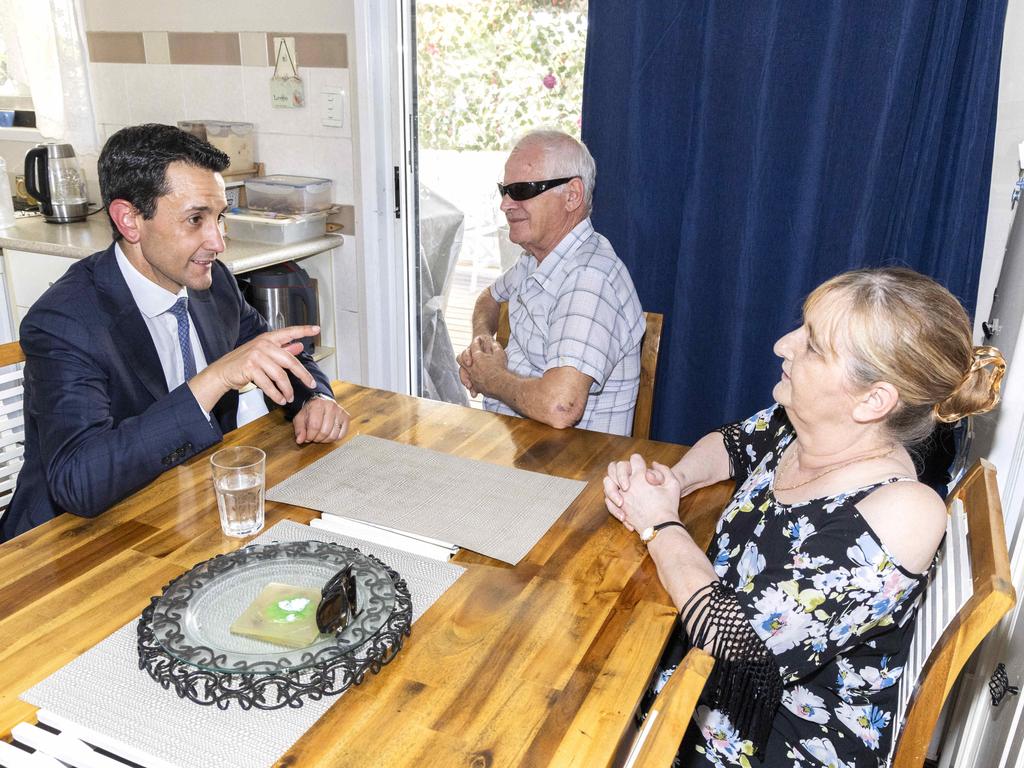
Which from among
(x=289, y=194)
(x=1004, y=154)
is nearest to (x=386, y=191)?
(x=289, y=194)

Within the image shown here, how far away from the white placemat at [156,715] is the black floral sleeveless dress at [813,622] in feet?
1.80

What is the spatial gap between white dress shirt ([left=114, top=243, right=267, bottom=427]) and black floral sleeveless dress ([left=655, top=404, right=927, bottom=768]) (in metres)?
1.19

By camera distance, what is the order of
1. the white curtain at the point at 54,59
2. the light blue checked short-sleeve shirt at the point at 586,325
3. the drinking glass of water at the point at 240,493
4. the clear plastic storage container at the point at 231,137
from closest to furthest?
the drinking glass of water at the point at 240,493 < the light blue checked short-sleeve shirt at the point at 586,325 < the clear plastic storage container at the point at 231,137 < the white curtain at the point at 54,59

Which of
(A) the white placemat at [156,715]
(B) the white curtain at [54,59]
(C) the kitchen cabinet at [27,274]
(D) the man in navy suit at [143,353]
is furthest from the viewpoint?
(B) the white curtain at [54,59]

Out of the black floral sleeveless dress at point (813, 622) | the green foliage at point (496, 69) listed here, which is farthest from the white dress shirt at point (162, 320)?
Result: the green foliage at point (496, 69)

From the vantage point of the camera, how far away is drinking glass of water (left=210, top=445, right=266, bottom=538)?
1.30 meters

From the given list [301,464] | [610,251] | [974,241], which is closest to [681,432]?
[610,251]

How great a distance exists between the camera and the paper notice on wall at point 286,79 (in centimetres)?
301

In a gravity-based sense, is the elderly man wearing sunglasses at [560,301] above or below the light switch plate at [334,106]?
below

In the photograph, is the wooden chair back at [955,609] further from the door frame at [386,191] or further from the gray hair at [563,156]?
the door frame at [386,191]

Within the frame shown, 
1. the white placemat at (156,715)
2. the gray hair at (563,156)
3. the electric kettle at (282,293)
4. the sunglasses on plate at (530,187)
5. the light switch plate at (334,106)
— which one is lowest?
the electric kettle at (282,293)

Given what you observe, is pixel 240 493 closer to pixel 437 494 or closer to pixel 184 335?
pixel 437 494

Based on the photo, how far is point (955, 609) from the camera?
1.11 m

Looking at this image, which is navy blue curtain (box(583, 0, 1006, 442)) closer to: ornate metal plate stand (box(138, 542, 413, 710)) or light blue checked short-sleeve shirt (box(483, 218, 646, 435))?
light blue checked short-sleeve shirt (box(483, 218, 646, 435))
